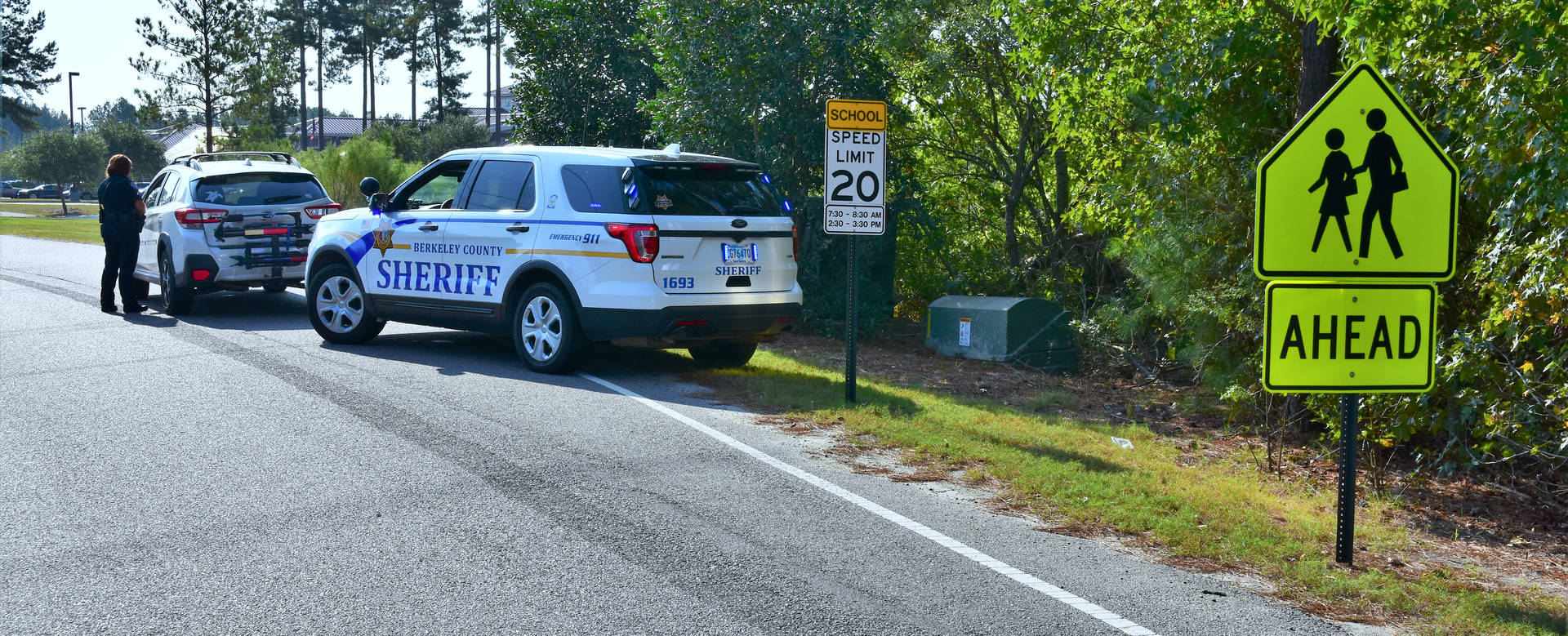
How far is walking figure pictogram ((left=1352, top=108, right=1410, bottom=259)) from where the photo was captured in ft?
17.5

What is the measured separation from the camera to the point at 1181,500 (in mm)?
6566

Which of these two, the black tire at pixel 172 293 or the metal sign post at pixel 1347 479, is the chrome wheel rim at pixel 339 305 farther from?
the metal sign post at pixel 1347 479

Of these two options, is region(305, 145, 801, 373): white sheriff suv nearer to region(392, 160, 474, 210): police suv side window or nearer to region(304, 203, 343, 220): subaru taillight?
region(392, 160, 474, 210): police suv side window

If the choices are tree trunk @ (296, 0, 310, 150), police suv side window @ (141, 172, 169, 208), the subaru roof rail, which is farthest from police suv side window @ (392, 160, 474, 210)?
tree trunk @ (296, 0, 310, 150)

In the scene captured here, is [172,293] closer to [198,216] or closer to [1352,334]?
[198,216]

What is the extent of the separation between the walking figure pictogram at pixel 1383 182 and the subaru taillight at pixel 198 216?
12.1 m

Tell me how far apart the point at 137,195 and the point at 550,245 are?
22.9ft

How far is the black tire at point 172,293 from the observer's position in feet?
46.6

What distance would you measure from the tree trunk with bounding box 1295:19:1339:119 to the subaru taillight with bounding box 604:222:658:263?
184 inches

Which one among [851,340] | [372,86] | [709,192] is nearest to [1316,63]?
[851,340]

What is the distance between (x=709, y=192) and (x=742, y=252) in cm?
55

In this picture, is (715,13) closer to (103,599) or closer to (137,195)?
(137,195)

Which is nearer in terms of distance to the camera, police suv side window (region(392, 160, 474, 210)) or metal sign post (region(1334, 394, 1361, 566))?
metal sign post (region(1334, 394, 1361, 566))

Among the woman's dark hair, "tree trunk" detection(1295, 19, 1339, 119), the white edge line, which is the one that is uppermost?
"tree trunk" detection(1295, 19, 1339, 119)
